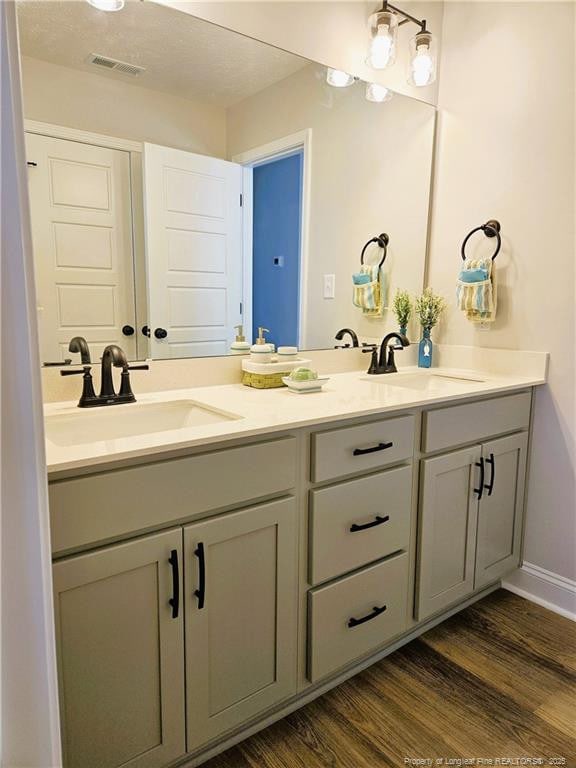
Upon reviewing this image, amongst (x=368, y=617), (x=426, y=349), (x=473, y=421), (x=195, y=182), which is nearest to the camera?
(x=368, y=617)

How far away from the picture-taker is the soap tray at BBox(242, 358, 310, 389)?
179 centimetres

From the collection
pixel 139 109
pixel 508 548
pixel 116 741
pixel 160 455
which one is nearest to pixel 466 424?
pixel 508 548

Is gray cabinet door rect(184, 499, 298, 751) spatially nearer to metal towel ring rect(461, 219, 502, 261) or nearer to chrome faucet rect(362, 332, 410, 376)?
chrome faucet rect(362, 332, 410, 376)

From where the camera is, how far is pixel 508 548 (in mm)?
2084

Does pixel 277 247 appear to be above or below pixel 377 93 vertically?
below

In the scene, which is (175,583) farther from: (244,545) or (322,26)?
(322,26)

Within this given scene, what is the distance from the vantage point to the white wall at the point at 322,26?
66.3 inches

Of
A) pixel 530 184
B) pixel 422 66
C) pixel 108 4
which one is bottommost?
pixel 530 184

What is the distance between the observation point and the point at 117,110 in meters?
1.53

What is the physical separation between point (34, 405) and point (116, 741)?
80cm

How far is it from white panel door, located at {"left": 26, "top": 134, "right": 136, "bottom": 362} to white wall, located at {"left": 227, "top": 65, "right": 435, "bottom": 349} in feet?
1.71

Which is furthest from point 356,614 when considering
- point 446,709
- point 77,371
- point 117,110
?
point 117,110

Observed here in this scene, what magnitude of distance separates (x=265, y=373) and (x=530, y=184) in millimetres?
1297

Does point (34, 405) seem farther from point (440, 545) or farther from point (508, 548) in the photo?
point (508, 548)
